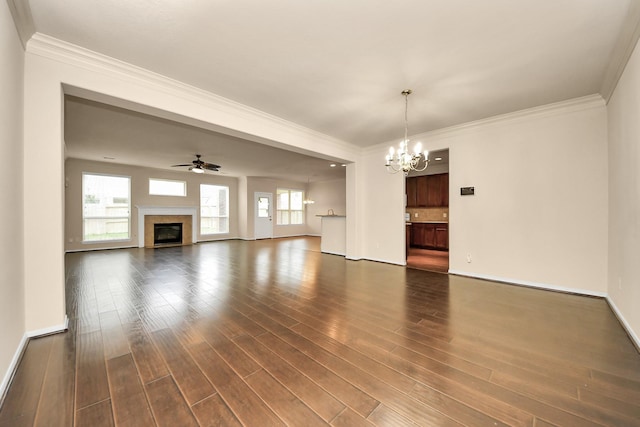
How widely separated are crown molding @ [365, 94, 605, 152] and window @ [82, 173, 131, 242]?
28.3 feet

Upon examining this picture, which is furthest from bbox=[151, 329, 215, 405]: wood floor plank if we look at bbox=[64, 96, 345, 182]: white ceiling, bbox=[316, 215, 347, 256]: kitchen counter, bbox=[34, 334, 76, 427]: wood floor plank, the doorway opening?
the doorway opening

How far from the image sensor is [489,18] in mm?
1979

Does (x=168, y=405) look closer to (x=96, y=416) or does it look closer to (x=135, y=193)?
(x=96, y=416)

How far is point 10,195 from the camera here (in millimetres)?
1813

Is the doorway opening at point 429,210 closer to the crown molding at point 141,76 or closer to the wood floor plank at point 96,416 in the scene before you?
the crown molding at point 141,76

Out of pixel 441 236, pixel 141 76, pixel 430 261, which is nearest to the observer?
pixel 141 76

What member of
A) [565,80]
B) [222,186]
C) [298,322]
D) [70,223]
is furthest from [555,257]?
[70,223]

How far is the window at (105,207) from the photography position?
714 cm

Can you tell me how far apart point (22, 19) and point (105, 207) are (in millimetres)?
7001

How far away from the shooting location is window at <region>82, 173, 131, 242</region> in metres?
7.14

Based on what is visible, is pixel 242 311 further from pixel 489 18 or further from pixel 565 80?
pixel 565 80

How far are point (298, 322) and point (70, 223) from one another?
796 centimetres

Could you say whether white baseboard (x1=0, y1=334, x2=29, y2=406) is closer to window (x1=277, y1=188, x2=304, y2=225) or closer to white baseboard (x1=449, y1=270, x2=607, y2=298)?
white baseboard (x1=449, y1=270, x2=607, y2=298)

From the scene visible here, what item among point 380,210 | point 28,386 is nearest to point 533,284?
point 380,210
